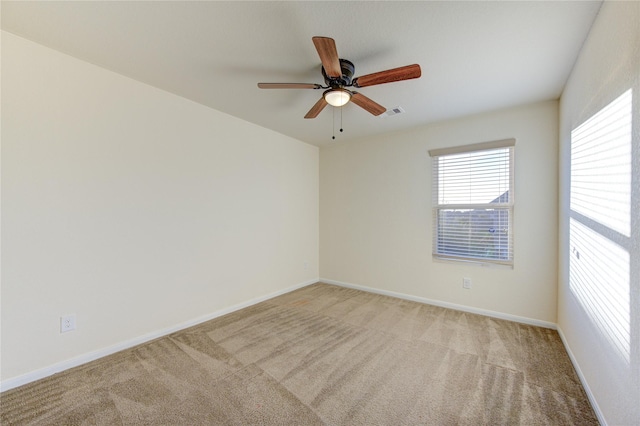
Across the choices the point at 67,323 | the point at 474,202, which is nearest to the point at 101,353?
the point at 67,323

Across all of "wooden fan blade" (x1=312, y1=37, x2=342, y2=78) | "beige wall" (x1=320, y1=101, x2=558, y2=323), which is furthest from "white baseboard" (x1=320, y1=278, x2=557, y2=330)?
"wooden fan blade" (x1=312, y1=37, x2=342, y2=78)

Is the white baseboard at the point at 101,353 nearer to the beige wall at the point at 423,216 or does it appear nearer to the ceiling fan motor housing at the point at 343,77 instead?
the beige wall at the point at 423,216

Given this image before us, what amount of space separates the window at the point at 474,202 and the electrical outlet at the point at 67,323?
380 centimetres

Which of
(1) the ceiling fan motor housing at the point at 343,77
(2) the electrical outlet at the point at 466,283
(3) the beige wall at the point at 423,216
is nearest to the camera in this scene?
(1) the ceiling fan motor housing at the point at 343,77

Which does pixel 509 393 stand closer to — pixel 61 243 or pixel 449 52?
pixel 449 52

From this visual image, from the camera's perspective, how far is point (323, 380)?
6.33 ft

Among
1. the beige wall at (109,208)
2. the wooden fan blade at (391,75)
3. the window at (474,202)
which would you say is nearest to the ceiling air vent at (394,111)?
the window at (474,202)

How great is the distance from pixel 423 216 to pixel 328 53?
8.64 ft

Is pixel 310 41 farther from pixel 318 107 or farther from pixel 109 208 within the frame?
pixel 109 208

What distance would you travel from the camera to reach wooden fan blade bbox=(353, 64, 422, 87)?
1723 mm

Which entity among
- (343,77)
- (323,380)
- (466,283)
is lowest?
(323,380)

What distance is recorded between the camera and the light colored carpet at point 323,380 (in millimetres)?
1604

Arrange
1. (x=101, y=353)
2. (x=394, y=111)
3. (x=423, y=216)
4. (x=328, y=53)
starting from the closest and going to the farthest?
(x=328, y=53)
(x=101, y=353)
(x=394, y=111)
(x=423, y=216)

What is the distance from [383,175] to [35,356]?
4.00m
